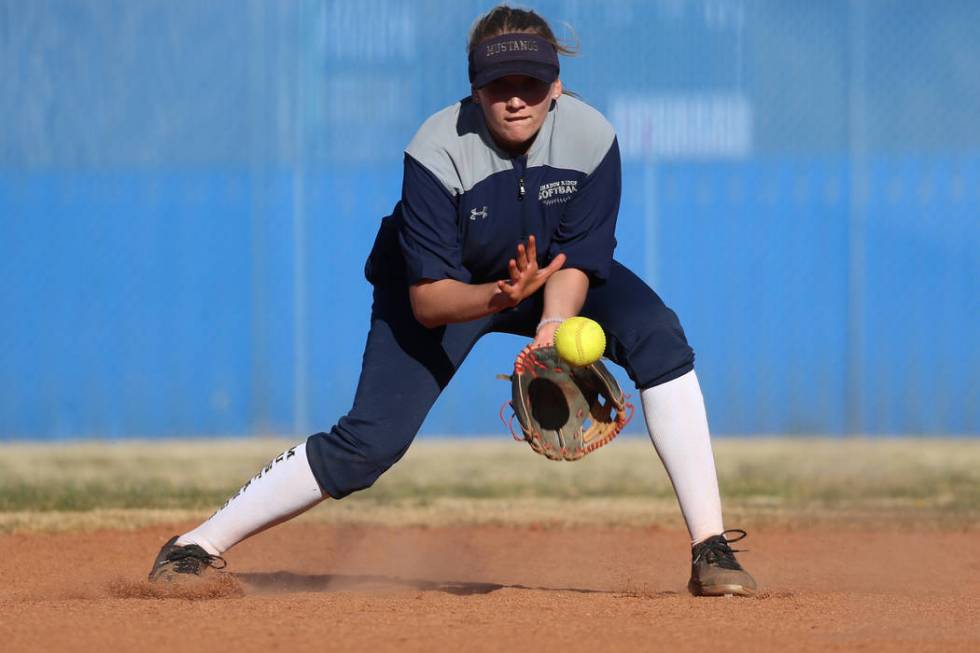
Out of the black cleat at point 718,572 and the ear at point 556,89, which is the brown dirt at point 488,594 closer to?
the black cleat at point 718,572

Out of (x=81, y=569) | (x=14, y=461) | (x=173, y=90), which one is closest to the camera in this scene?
(x=81, y=569)

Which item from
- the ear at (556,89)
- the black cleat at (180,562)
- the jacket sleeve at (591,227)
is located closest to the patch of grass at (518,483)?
the black cleat at (180,562)

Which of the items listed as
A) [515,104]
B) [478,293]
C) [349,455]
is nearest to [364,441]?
[349,455]

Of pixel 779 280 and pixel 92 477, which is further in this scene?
pixel 779 280

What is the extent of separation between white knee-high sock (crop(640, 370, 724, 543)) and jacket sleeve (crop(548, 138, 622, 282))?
0.39 m

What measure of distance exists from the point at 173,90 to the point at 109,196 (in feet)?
2.65

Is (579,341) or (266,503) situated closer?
(579,341)

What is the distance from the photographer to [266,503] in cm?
409

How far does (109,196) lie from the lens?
30.3 feet

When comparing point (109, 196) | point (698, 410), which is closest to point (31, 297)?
point (109, 196)

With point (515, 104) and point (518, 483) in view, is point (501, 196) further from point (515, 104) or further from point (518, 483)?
point (518, 483)

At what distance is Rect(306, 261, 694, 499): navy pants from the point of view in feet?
13.2

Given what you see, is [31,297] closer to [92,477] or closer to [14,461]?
[14,461]

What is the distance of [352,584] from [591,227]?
166cm
